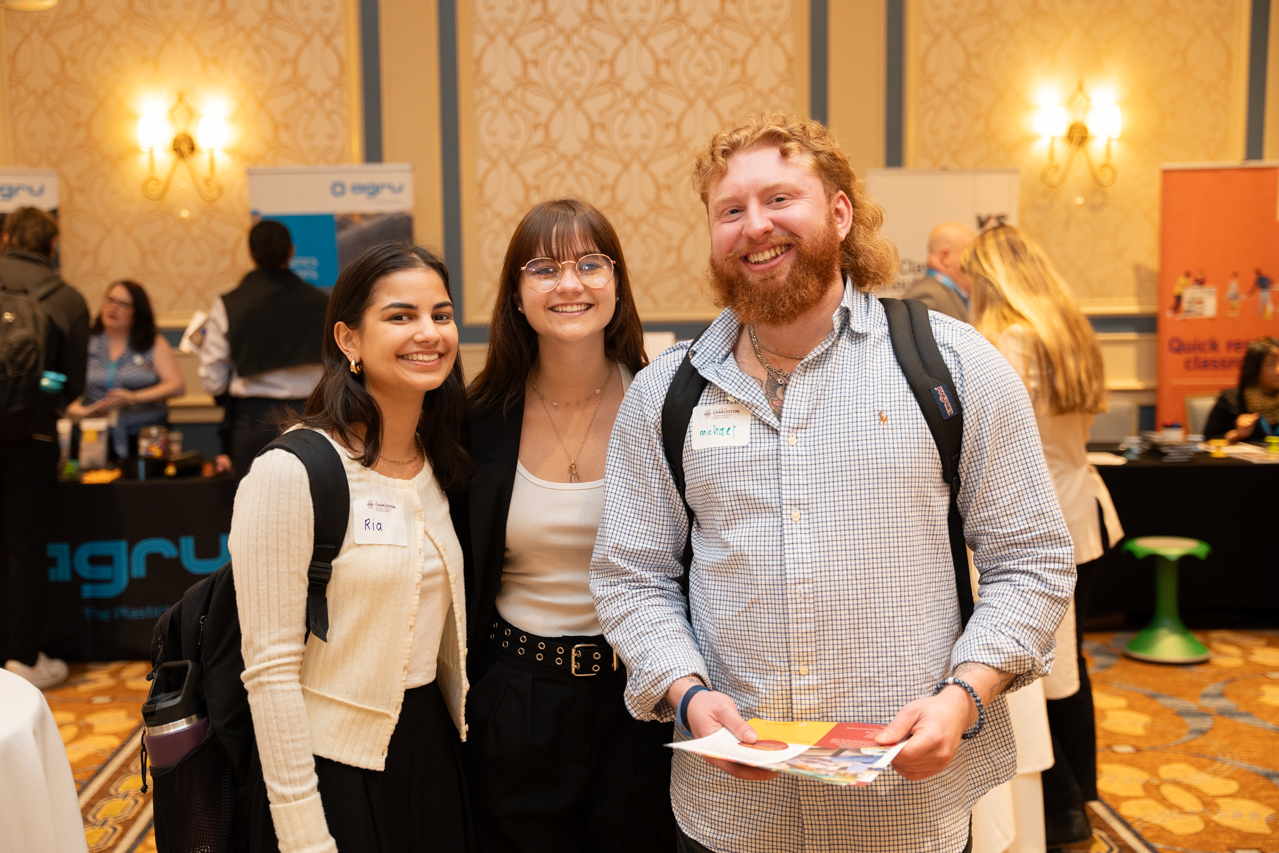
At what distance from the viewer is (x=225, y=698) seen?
1506 millimetres

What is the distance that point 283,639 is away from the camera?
143 cm

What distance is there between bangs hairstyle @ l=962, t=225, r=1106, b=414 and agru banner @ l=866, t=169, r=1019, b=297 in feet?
10.6

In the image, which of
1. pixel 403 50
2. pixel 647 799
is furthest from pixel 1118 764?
pixel 403 50

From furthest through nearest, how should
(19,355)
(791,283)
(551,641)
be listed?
(19,355) → (551,641) → (791,283)

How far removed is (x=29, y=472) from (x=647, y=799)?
11.1 ft

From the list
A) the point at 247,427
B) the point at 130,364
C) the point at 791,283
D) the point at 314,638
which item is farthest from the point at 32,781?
the point at 130,364

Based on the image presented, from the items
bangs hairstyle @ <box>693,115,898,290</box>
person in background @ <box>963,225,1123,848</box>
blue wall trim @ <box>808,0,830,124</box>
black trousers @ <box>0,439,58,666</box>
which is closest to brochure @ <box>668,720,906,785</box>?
bangs hairstyle @ <box>693,115,898,290</box>

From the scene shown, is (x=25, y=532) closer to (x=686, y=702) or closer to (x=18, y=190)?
(x=18, y=190)

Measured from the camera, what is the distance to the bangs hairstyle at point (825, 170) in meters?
1.43

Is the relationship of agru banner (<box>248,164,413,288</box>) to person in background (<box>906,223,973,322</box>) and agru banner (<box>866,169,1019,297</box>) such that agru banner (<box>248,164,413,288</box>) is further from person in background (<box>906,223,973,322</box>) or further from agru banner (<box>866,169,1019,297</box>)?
person in background (<box>906,223,973,322</box>)

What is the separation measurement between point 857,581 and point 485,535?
70cm

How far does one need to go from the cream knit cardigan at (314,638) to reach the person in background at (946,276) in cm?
304

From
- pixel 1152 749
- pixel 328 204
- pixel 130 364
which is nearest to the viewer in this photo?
pixel 1152 749

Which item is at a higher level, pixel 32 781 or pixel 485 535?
pixel 485 535
